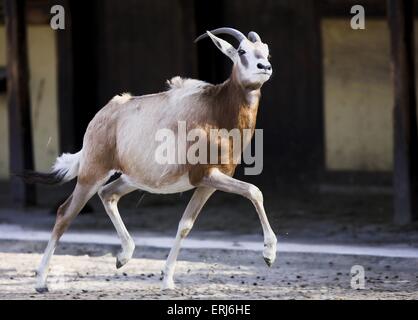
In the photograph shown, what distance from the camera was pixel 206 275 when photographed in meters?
9.48

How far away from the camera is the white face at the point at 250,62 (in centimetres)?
820

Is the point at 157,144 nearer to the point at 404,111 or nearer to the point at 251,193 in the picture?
the point at 251,193

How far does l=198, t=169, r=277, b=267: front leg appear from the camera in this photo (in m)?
8.05

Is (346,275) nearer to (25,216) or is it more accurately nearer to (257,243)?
(257,243)

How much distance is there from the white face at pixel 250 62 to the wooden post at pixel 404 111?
9.79 feet

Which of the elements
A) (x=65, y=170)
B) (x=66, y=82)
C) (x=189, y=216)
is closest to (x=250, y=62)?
(x=189, y=216)

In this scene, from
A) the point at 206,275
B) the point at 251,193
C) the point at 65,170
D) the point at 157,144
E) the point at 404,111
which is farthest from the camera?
the point at 404,111

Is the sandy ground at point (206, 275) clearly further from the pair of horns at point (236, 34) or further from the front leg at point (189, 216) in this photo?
the pair of horns at point (236, 34)

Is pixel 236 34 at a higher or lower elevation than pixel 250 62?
higher

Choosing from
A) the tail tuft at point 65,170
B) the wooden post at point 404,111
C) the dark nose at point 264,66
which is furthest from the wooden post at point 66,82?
the dark nose at point 264,66

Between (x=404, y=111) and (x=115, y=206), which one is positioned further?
(x=404, y=111)

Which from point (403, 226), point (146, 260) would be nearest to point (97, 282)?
point (146, 260)

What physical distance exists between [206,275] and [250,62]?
1987mm

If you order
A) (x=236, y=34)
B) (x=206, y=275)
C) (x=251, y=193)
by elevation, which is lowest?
(x=206, y=275)
